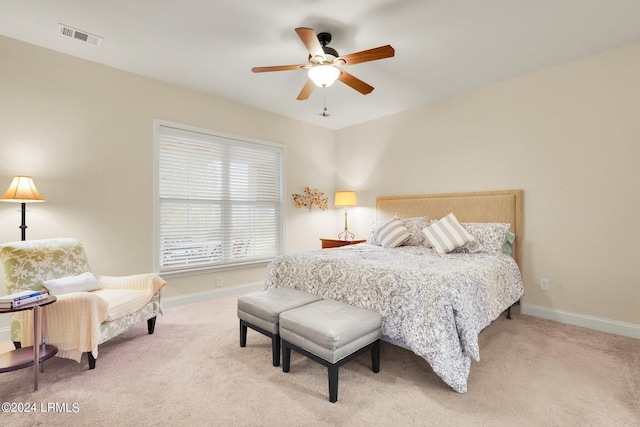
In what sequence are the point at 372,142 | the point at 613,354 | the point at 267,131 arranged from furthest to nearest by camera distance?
the point at 372,142 < the point at 267,131 < the point at 613,354

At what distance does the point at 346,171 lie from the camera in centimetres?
550

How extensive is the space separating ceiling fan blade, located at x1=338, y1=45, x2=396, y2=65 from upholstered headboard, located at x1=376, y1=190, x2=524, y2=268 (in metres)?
2.33

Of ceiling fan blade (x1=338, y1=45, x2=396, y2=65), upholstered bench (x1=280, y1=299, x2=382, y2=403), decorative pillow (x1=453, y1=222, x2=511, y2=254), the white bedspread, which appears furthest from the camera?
decorative pillow (x1=453, y1=222, x2=511, y2=254)

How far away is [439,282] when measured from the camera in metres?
2.07

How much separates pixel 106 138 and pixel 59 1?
133 cm

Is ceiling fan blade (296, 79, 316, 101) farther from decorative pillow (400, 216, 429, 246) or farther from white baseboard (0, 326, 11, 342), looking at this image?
white baseboard (0, 326, 11, 342)

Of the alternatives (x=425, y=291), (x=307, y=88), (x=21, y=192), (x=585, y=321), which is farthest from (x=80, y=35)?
(x=585, y=321)

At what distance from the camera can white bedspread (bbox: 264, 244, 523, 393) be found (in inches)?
77.2

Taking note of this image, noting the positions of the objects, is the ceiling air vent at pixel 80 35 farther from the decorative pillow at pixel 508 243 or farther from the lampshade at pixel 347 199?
the decorative pillow at pixel 508 243

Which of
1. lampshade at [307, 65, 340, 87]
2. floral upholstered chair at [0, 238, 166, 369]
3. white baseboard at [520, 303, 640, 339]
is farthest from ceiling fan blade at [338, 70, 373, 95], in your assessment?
white baseboard at [520, 303, 640, 339]

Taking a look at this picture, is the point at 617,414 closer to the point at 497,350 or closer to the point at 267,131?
the point at 497,350

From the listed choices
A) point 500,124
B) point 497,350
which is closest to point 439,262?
point 497,350

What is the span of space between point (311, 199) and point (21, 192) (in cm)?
360

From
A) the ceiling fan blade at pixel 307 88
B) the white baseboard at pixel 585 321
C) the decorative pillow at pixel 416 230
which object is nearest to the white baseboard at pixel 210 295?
the decorative pillow at pixel 416 230
